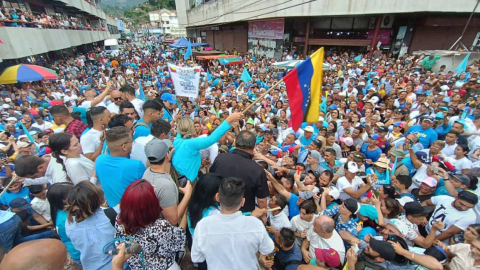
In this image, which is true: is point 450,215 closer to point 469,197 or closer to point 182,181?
point 469,197

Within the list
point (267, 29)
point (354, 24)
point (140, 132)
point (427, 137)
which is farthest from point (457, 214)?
point (267, 29)

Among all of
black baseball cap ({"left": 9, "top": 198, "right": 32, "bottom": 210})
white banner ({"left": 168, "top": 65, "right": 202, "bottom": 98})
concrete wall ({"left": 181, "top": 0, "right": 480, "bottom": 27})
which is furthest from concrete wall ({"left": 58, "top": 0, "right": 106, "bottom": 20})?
black baseball cap ({"left": 9, "top": 198, "right": 32, "bottom": 210})

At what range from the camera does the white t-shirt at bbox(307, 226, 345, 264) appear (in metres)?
2.37

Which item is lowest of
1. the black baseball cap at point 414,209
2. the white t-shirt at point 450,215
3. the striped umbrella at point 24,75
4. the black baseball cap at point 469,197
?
the white t-shirt at point 450,215

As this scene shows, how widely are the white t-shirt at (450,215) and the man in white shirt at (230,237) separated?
2623 millimetres

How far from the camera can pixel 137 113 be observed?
4.43 m

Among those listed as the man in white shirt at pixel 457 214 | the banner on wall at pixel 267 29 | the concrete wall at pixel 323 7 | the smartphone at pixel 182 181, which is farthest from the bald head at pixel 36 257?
the banner on wall at pixel 267 29

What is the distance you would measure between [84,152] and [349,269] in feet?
11.9

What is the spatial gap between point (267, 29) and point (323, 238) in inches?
904

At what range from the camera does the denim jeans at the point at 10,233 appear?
2.12m

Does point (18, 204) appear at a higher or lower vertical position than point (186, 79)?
lower

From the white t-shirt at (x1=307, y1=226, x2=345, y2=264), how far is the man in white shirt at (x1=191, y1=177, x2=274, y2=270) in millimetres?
1029

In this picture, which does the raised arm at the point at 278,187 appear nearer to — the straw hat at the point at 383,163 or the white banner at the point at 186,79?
the straw hat at the point at 383,163

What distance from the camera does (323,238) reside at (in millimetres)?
2445
